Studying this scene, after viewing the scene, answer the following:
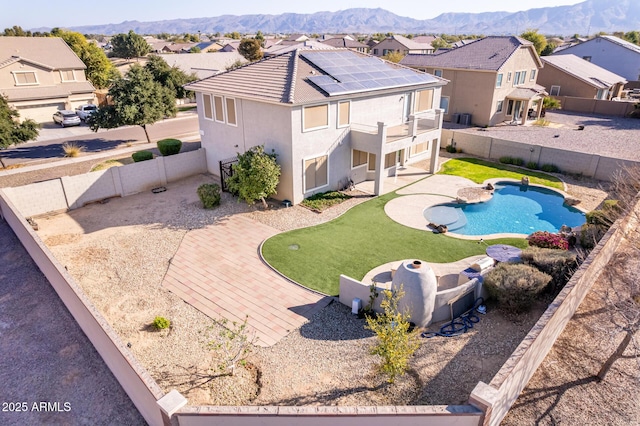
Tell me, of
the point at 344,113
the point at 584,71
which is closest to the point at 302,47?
the point at 344,113

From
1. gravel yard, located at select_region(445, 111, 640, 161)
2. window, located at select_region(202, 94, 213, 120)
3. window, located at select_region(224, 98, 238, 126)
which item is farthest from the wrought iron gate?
gravel yard, located at select_region(445, 111, 640, 161)

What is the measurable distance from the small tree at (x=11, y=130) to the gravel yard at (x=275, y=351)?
46.7 ft

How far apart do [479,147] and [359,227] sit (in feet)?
56.3

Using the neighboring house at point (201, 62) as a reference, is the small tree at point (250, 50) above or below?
above

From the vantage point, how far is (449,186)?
86.9 feet

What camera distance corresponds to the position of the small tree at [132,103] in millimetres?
31516

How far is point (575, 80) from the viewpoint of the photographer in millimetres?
48844

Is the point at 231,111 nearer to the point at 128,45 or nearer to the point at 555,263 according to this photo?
the point at 555,263

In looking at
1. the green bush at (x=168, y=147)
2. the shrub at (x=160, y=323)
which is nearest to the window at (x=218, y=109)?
the green bush at (x=168, y=147)

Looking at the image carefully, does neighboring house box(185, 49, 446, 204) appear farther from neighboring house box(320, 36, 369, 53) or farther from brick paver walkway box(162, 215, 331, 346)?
neighboring house box(320, 36, 369, 53)

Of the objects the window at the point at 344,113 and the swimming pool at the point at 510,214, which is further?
the window at the point at 344,113

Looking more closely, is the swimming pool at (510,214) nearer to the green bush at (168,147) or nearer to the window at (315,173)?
the window at (315,173)

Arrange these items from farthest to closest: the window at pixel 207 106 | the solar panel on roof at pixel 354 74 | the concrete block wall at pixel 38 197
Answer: the window at pixel 207 106 < the solar panel on roof at pixel 354 74 < the concrete block wall at pixel 38 197

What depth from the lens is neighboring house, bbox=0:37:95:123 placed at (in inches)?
1654
